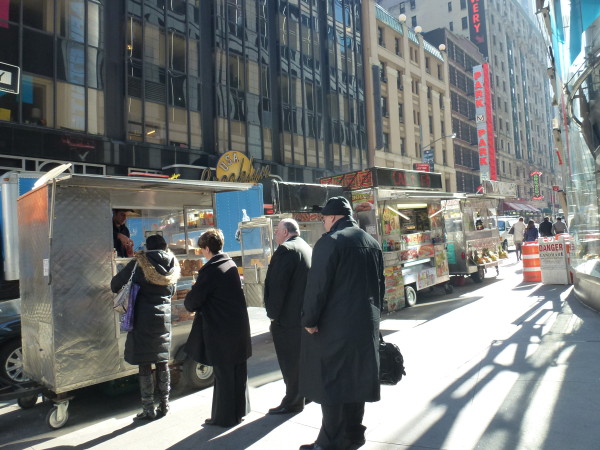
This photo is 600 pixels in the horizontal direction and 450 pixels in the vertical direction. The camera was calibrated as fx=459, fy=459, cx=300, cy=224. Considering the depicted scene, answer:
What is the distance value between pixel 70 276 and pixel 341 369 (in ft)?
9.96

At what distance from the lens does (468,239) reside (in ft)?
43.2

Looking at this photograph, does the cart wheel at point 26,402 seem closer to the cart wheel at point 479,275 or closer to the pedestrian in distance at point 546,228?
the cart wheel at point 479,275

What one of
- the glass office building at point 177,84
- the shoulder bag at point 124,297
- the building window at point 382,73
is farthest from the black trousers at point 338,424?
the building window at point 382,73

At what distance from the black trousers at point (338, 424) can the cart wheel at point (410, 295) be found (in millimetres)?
7154

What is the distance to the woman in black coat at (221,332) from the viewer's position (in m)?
4.08

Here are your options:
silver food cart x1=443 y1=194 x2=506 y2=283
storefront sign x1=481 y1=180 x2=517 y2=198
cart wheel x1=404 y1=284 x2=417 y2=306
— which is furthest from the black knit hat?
storefront sign x1=481 y1=180 x2=517 y2=198

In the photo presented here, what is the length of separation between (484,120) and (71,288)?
4858 centimetres

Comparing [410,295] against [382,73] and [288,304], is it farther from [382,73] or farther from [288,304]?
[382,73]

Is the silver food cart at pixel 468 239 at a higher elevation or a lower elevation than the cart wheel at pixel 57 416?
higher

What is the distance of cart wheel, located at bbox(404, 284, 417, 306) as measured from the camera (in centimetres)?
1034

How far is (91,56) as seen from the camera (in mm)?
17266

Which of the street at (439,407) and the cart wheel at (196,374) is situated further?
the cart wheel at (196,374)

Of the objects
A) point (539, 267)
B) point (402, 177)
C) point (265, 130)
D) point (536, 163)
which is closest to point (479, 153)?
point (536, 163)

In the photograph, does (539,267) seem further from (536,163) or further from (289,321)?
(536,163)
